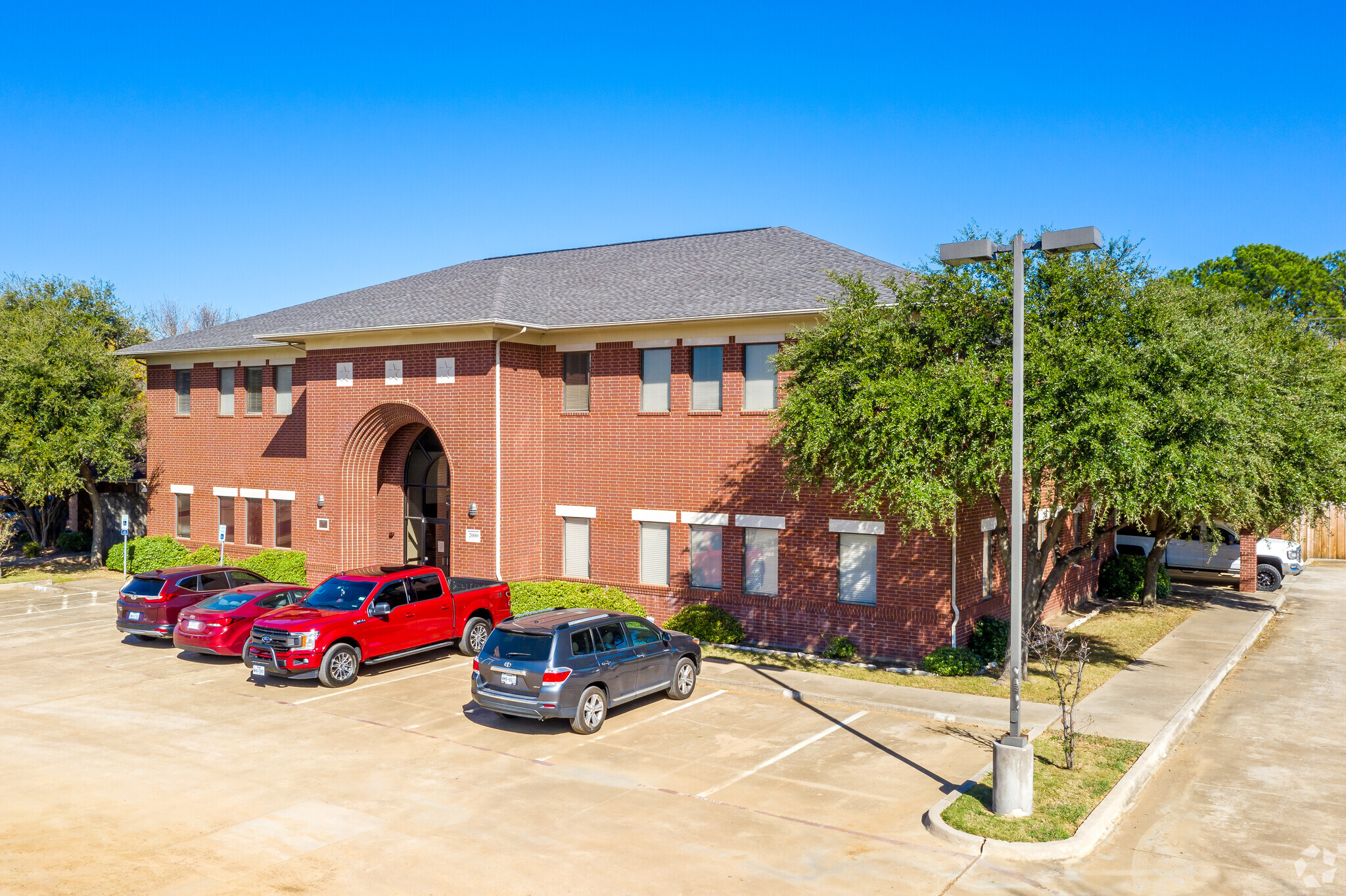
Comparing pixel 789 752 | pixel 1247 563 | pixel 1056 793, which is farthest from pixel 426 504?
pixel 1247 563

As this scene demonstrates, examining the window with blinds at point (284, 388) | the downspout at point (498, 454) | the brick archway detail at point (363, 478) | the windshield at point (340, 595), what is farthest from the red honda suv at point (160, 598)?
the window with blinds at point (284, 388)

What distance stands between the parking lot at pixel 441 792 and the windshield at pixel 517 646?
1.29 m

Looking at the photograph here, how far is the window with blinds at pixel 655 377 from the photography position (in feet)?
74.5

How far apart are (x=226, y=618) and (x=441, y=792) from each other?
980 cm

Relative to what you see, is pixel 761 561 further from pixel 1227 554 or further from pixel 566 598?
pixel 1227 554

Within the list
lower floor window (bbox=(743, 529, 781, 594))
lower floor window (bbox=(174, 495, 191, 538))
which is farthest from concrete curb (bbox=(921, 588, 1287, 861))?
lower floor window (bbox=(174, 495, 191, 538))

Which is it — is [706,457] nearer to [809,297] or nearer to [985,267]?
[809,297]

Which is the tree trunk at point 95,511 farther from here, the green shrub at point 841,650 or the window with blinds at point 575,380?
the green shrub at point 841,650

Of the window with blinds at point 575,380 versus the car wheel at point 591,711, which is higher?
A: the window with blinds at point 575,380

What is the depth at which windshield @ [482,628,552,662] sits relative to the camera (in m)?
14.5

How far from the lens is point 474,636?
2038 cm

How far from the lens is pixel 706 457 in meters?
22.0

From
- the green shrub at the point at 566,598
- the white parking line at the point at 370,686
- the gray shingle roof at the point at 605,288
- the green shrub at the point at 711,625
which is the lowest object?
the white parking line at the point at 370,686

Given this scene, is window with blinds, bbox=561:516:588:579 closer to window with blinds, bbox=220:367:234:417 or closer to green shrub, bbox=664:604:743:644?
green shrub, bbox=664:604:743:644
